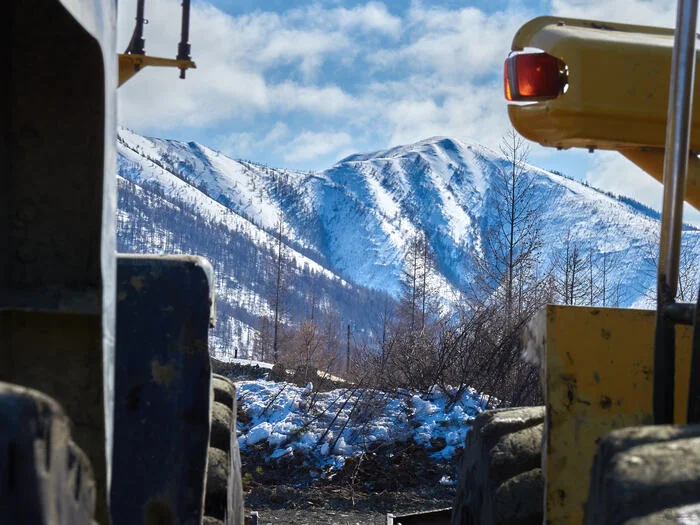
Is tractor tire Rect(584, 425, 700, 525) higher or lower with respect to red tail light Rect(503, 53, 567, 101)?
lower

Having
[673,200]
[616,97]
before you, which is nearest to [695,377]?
[673,200]

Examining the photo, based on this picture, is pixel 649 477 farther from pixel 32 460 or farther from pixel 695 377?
pixel 32 460

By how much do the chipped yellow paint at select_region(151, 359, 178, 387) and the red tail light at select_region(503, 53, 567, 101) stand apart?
3.59 ft

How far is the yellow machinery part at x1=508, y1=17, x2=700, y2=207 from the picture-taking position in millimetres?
2146

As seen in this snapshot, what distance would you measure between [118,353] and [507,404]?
7.76 m

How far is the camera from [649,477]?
2.82 feet

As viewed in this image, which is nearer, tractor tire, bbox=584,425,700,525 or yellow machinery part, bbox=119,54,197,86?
tractor tire, bbox=584,425,700,525

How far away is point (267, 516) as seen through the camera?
593cm

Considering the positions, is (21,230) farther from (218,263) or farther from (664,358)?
(218,263)

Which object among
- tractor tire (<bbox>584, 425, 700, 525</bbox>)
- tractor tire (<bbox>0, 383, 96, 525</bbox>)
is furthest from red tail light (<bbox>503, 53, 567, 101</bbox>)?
tractor tire (<bbox>0, 383, 96, 525</bbox>)

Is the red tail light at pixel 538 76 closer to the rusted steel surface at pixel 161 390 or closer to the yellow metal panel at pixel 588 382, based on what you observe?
the yellow metal panel at pixel 588 382

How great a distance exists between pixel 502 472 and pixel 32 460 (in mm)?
1834

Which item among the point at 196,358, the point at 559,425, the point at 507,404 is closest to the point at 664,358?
the point at 559,425

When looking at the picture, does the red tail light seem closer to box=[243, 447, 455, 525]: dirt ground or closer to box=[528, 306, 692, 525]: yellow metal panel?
box=[528, 306, 692, 525]: yellow metal panel
